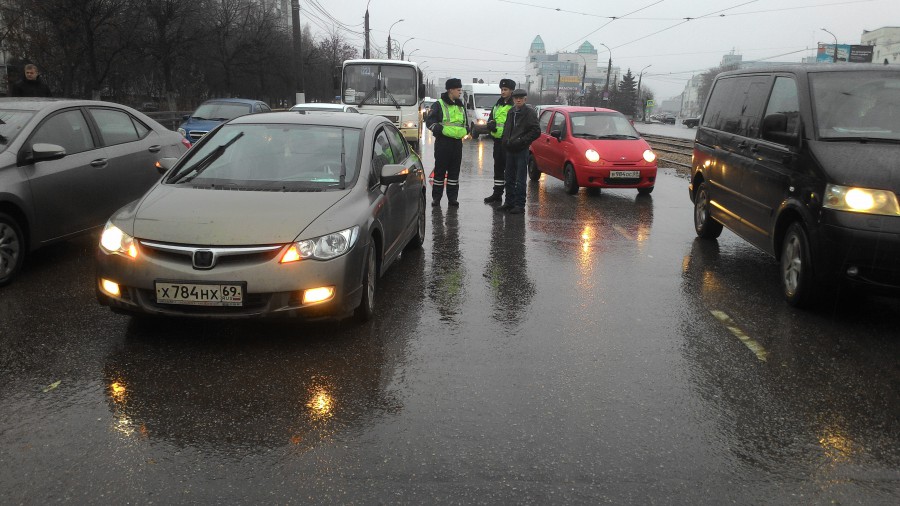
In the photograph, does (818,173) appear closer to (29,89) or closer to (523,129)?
(523,129)

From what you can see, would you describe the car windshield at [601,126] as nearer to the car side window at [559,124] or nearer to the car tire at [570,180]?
the car side window at [559,124]

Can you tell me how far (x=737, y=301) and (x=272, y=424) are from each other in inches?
164

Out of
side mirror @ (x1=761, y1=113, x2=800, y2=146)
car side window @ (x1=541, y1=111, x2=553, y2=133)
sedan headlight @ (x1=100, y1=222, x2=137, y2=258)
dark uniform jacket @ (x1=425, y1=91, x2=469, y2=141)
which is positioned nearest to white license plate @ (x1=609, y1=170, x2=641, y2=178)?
car side window @ (x1=541, y1=111, x2=553, y2=133)

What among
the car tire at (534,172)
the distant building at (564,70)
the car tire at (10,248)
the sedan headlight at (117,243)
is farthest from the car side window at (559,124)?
the distant building at (564,70)

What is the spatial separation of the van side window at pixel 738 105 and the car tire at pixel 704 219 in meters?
0.82

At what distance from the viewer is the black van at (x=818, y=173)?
16.6 feet

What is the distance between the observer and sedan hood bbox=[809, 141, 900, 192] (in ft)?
16.7

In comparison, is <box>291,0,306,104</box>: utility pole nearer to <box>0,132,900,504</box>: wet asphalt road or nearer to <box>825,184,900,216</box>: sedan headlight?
<box>0,132,900,504</box>: wet asphalt road

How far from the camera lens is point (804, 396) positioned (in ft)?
13.3

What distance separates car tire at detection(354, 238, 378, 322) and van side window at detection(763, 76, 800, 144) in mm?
3486

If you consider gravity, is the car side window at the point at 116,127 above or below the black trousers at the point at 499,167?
above

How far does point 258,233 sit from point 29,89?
8.16 m

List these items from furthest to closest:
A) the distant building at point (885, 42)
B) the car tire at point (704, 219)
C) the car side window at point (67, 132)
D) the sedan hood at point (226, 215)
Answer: the distant building at point (885, 42) → the car tire at point (704, 219) → the car side window at point (67, 132) → the sedan hood at point (226, 215)

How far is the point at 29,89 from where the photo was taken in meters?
10.6
